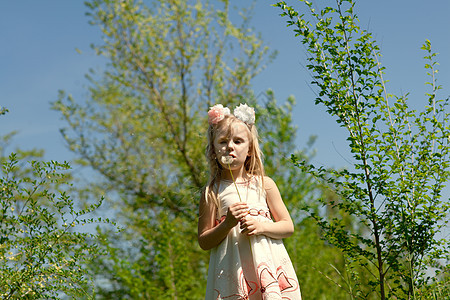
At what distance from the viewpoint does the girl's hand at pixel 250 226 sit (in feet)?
9.46

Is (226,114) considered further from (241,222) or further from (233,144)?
(241,222)

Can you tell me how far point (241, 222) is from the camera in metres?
2.90

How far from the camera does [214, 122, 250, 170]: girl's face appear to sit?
3.20 meters

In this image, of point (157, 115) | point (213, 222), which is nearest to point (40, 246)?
point (213, 222)

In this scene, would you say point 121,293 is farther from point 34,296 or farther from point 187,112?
point 34,296

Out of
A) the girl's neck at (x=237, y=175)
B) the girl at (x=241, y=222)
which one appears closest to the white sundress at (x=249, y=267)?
the girl at (x=241, y=222)

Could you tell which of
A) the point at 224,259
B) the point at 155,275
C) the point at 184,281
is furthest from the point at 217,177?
the point at 155,275

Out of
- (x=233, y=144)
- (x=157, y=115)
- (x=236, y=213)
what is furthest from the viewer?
(x=157, y=115)

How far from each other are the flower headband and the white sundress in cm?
53

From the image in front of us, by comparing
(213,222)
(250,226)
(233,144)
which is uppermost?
(233,144)

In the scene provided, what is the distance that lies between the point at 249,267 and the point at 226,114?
105 centimetres

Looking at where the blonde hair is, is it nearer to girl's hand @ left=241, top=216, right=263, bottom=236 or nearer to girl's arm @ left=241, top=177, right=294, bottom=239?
girl's arm @ left=241, top=177, right=294, bottom=239

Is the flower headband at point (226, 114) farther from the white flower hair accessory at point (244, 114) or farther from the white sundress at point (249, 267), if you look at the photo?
the white sundress at point (249, 267)

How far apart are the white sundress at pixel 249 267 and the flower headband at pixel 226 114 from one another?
0.53 metres
